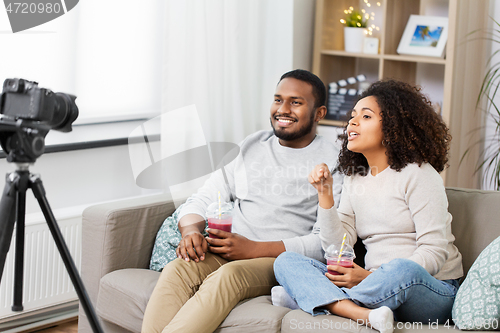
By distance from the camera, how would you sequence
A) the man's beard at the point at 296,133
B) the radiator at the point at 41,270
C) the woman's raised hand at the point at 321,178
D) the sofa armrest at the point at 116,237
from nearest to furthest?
the woman's raised hand at the point at 321,178 < the sofa armrest at the point at 116,237 < the man's beard at the point at 296,133 < the radiator at the point at 41,270

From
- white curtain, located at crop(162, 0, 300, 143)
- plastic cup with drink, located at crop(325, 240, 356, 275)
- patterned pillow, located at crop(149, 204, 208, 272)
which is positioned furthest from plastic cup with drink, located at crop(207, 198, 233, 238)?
white curtain, located at crop(162, 0, 300, 143)

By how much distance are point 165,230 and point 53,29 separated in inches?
41.1

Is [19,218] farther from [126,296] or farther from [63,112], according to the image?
[126,296]

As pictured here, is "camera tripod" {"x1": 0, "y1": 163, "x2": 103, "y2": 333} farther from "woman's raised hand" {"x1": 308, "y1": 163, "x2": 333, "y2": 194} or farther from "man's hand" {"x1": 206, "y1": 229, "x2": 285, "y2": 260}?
"woman's raised hand" {"x1": 308, "y1": 163, "x2": 333, "y2": 194}

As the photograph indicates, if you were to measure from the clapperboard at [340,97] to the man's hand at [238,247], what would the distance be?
1.50m

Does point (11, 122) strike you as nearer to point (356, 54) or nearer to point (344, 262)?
point (344, 262)

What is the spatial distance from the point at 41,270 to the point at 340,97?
187 centimetres

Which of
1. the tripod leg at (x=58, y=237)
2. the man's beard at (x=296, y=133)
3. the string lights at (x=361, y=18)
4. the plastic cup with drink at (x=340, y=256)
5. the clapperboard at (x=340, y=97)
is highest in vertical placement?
the string lights at (x=361, y=18)

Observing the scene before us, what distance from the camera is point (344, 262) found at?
1621mm

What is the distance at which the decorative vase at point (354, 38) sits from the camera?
311 centimetres

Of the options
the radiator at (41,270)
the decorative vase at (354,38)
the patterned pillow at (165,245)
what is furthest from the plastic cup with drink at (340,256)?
the decorative vase at (354,38)

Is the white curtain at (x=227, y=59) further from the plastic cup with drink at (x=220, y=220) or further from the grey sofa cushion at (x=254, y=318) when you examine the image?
the grey sofa cushion at (x=254, y=318)

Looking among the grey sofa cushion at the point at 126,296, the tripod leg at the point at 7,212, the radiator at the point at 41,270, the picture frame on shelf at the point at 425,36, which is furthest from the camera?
the picture frame on shelf at the point at 425,36

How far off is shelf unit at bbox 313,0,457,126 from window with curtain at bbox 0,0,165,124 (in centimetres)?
102
